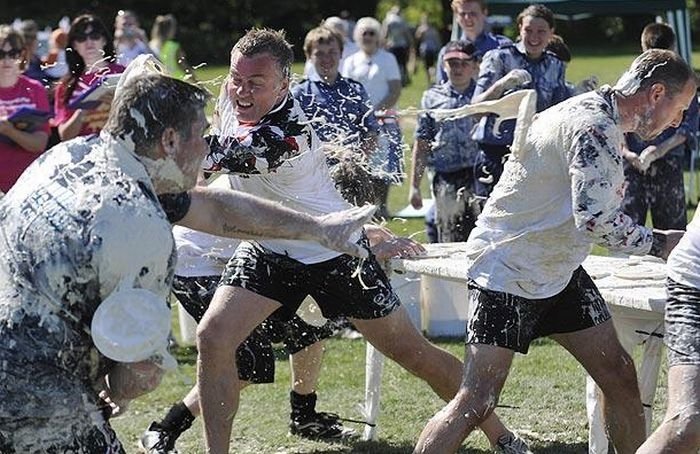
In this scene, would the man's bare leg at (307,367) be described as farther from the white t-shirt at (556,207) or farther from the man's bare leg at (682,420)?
the man's bare leg at (682,420)

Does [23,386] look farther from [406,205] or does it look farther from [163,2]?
[163,2]

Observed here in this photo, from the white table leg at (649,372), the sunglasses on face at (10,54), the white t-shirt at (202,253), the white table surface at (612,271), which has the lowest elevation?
the white table leg at (649,372)

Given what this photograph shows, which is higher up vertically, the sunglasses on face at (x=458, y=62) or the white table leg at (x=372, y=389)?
the sunglasses on face at (x=458, y=62)

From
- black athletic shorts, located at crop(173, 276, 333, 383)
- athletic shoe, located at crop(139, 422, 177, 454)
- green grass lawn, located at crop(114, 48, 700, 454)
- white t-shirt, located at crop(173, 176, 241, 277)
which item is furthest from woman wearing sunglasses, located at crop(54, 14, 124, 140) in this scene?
athletic shoe, located at crop(139, 422, 177, 454)

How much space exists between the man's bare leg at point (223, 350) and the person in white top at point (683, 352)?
63.9 inches

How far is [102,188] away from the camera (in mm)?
3305

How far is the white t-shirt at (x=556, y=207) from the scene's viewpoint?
172 inches

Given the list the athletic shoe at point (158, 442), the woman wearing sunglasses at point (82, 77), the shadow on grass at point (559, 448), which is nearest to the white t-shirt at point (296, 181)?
the athletic shoe at point (158, 442)

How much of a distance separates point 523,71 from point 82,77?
8.77 ft

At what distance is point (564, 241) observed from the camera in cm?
470

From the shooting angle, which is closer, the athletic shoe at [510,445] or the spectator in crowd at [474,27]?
the athletic shoe at [510,445]

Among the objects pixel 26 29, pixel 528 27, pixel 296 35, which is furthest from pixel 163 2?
pixel 528 27

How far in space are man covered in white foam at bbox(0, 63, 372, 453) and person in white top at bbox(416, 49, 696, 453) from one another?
4.78 feet

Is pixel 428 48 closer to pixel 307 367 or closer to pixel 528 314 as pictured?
pixel 307 367
